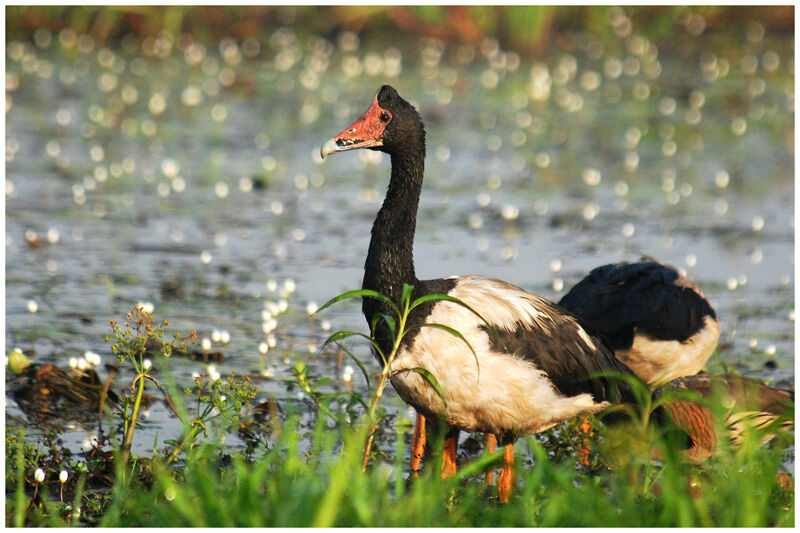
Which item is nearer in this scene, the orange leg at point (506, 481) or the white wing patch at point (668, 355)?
the orange leg at point (506, 481)

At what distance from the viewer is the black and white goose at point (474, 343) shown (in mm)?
5230

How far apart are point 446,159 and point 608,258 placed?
3752 mm

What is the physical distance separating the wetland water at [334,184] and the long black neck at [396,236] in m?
1.59

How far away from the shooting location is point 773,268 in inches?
391

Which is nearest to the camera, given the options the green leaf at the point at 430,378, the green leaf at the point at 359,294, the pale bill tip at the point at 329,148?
the green leaf at the point at 359,294

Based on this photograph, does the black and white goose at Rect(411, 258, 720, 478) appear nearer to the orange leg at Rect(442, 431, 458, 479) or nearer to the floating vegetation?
the floating vegetation

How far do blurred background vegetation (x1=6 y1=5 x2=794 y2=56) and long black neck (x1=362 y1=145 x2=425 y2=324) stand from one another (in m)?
12.1

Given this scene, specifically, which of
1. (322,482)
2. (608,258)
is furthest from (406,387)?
(608,258)

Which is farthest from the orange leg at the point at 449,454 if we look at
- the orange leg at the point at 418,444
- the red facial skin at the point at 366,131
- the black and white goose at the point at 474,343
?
the red facial skin at the point at 366,131

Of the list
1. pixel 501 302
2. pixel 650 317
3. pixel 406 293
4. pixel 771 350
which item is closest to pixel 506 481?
pixel 501 302

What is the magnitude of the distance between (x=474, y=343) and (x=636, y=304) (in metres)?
2.02

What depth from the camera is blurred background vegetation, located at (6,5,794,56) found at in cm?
1861

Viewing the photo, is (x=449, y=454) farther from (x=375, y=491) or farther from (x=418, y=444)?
(x=375, y=491)

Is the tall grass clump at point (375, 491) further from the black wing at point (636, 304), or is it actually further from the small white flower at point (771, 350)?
the small white flower at point (771, 350)
